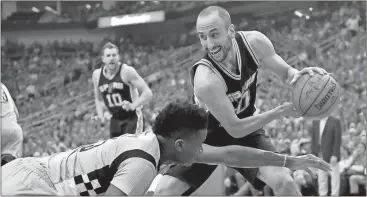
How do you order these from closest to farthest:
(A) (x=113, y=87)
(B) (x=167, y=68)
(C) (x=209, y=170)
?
(C) (x=209, y=170)
(A) (x=113, y=87)
(B) (x=167, y=68)

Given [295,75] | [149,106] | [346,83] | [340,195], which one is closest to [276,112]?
[295,75]

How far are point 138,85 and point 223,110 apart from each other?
3.80 meters

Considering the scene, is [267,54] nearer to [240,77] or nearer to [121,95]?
[240,77]

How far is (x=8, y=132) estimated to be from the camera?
577 centimetres

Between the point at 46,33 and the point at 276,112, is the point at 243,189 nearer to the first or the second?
the point at 276,112

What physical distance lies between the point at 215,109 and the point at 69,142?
34.3 feet

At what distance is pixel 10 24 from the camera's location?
18875 millimetres

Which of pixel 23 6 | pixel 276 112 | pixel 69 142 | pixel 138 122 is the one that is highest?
pixel 23 6

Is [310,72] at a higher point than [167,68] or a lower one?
higher

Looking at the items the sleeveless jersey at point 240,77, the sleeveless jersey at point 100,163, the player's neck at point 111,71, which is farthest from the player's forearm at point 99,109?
the sleeveless jersey at point 100,163

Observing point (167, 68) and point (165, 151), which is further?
point (167, 68)

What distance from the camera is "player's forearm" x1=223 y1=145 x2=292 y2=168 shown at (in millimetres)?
4395

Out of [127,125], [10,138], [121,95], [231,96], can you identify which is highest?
[231,96]

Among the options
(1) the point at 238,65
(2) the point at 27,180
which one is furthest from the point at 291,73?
(2) the point at 27,180
